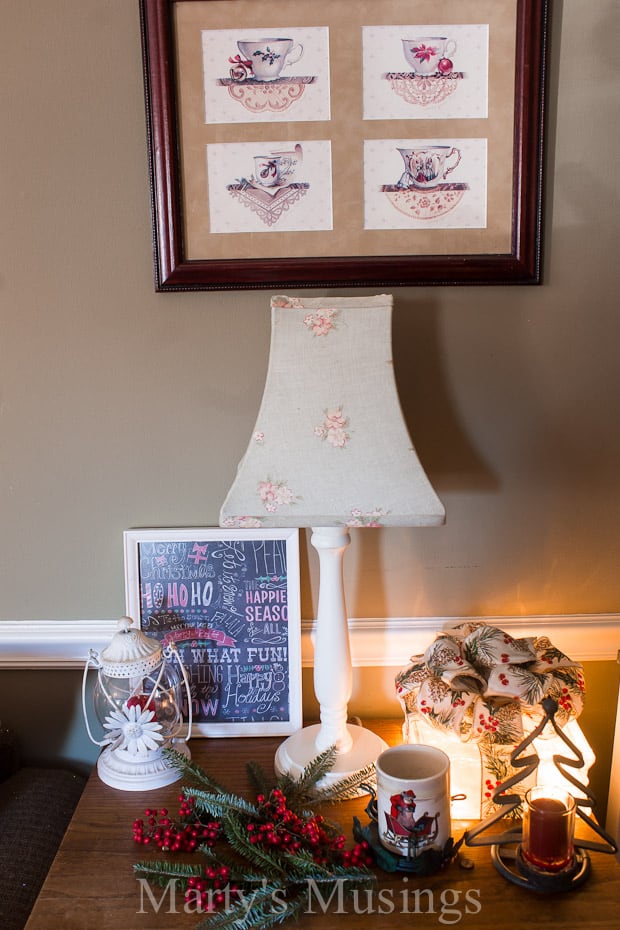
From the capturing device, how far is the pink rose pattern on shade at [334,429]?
3.01 ft

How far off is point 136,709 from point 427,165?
933 mm

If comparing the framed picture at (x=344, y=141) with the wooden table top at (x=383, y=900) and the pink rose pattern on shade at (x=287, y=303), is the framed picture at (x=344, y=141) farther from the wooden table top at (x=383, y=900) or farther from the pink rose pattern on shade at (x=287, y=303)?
the wooden table top at (x=383, y=900)

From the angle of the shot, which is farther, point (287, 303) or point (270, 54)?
point (270, 54)

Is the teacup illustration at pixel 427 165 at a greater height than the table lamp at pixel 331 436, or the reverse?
the teacup illustration at pixel 427 165

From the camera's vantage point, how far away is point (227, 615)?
3.95 ft

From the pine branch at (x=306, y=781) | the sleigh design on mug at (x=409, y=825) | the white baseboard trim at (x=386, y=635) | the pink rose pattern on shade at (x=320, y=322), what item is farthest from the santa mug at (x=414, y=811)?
the pink rose pattern on shade at (x=320, y=322)

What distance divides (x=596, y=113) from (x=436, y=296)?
1.19 ft

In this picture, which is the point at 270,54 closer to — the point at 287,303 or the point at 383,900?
the point at 287,303

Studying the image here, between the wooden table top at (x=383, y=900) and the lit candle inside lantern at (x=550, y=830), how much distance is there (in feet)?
0.12

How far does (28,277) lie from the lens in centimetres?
117

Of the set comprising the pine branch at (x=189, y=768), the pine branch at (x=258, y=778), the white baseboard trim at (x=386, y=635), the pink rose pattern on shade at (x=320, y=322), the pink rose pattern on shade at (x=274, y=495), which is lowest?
the pine branch at (x=258, y=778)

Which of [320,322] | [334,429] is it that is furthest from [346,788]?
[320,322]

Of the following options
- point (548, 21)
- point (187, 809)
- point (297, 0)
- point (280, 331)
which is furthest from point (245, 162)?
point (187, 809)

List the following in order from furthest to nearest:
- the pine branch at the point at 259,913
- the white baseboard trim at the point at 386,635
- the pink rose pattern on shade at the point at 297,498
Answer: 1. the white baseboard trim at the point at 386,635
2. the pink rose pattern on shade at the point at 297,498
3. the pine branch at the point at 259,913
